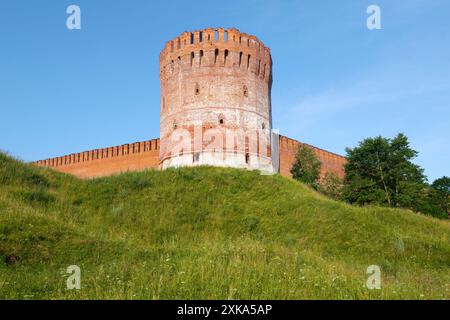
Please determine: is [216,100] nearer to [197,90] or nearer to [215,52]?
[197,90]

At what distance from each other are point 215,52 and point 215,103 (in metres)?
2.51

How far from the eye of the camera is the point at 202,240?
1111cm

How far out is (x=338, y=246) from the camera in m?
12.1

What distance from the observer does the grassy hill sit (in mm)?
6621

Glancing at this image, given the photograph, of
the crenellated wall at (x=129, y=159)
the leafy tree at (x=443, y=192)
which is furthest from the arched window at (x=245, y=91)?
the leafy tree at (x=443, y=192)

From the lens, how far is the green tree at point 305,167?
24.8m

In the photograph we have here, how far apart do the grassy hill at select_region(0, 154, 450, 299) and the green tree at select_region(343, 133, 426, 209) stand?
6577mm

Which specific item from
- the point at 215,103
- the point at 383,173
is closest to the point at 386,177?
the point at 383,173

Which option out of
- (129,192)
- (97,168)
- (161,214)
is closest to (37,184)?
(129,192)

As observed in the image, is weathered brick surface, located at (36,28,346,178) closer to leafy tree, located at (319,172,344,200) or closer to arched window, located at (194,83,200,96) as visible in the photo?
arched window, located at (194,83,200,96)

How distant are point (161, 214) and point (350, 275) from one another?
268 inches

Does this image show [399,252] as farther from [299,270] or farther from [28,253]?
[28,253]

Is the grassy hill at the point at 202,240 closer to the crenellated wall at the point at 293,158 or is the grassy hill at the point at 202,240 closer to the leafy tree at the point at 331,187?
Result: the leafy tree at the point at 331,187

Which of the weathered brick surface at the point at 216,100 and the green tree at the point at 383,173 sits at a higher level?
the weathered brick surface at the point at 216,100
